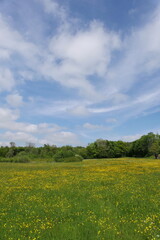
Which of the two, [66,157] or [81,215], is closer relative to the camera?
[81,215]

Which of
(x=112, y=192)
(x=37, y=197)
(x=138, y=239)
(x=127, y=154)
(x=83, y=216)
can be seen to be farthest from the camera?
(x=127, y=154)

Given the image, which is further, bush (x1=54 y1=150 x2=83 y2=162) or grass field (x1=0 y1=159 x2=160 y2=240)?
bush (x1=54 y1=150 x2=83 y2=162)

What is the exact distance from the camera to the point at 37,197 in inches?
627

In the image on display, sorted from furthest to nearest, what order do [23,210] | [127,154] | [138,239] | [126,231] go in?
[127,154] < [23,210] < [126,231] < [138,239]

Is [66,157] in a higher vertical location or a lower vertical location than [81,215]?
higher

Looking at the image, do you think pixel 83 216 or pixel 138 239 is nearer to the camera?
pixel 138 239

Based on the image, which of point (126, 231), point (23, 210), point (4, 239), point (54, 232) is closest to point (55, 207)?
point (23, 210)

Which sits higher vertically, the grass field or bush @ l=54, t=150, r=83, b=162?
bush @ l=54, t=150, r=83, b=162

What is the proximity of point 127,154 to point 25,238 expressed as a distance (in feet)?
447

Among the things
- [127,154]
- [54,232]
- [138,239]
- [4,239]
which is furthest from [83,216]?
[127,154]

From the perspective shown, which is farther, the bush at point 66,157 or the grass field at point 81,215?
the bush at point 66,157

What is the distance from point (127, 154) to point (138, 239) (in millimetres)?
135177

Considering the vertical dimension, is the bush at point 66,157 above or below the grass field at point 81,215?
above

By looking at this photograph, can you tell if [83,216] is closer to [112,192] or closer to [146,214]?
[146,214]
